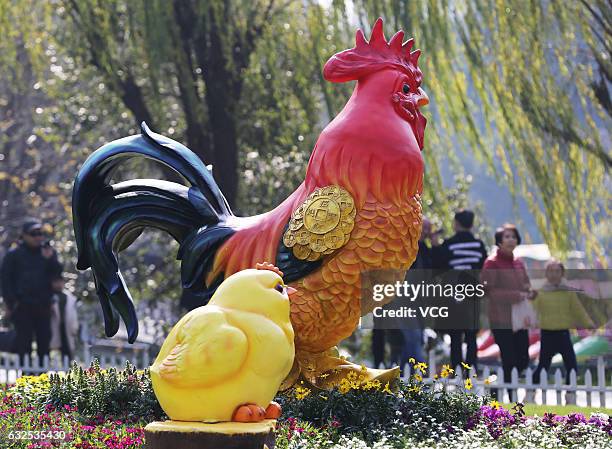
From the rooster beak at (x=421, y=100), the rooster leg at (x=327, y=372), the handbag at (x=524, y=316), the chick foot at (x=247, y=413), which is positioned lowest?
the chick foot at (x=247, y=413)

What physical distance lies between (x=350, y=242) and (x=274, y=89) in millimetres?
7482

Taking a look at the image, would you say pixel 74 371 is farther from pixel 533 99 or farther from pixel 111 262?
pixel 533 99

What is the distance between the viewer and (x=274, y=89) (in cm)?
1379

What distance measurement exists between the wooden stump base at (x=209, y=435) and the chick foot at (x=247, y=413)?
31 millimetres

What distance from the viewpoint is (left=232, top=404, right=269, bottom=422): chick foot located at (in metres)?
4.97

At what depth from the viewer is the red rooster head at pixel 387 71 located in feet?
22.5

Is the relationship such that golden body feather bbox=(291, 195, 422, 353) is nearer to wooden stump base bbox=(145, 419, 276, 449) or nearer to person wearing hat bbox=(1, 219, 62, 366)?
wooden stump base bbox=(145, 419, 276, 449)

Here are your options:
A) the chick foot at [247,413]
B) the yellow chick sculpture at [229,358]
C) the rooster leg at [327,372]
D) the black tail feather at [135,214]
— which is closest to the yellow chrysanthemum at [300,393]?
the rooster leg at [327,372]

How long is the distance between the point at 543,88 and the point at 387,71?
4.56 metres

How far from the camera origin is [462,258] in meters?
9.91

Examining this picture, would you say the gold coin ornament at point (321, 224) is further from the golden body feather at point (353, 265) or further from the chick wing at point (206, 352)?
the chick wing at point (206, 352)

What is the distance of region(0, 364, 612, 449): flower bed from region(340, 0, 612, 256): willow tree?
450cm

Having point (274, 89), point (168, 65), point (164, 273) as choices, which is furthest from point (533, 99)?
point (164, 273)

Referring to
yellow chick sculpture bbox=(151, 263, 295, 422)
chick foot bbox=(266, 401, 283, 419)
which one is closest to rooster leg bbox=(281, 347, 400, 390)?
chick foot bbox=(266, 401, 283, 419)
